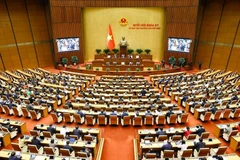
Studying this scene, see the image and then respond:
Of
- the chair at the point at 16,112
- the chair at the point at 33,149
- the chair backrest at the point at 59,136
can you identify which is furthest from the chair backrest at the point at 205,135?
the chair at the point at 16,112

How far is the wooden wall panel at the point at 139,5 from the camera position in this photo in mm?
20922

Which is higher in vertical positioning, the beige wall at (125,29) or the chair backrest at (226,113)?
the beige wall at (125,29)

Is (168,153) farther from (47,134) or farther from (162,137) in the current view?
(47,134)

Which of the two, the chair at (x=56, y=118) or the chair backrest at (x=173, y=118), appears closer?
the chair backrest at (x=173, y=118)

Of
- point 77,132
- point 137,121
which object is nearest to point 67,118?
point 77,132

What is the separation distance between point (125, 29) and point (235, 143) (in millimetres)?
18318

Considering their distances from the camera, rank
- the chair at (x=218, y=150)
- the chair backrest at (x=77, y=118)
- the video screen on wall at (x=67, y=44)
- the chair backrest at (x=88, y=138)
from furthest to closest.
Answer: the video screen on wall at (x=67, y=44), the chair backrest at (x=77, y=118), the chair backrest at (x=88, y=138), the chair at (x=218, y=150)

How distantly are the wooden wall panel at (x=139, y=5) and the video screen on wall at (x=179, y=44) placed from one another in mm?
439

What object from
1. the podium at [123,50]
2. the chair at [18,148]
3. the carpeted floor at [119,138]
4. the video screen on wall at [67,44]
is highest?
the video screen on wall at [67,44]

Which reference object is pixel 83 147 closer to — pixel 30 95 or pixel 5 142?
pixel 5 142

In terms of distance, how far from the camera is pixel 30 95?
13.2m

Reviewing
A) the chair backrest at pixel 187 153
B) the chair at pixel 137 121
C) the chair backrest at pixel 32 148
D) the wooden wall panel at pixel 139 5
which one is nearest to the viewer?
the chair backrest at pixel 187 153

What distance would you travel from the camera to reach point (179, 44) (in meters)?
21.9

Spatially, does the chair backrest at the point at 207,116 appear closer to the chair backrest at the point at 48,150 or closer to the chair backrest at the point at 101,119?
the chair backrest at the point at 101,119
